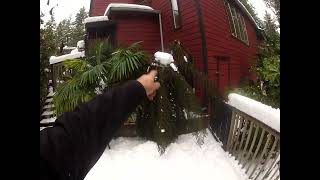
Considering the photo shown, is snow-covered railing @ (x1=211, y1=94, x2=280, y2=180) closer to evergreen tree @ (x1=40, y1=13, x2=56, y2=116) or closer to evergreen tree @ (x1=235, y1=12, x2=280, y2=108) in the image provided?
evergreen tree @ (x1=235, y1=12, x2=280, y2=108)

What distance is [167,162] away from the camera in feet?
2.89

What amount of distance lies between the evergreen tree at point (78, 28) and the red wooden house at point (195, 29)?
0.06ft

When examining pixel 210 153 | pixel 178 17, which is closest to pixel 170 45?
pixel 178 17

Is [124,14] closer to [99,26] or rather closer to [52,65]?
[99,26]

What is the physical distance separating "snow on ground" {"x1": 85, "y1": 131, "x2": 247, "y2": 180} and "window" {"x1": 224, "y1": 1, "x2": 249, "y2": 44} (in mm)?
277

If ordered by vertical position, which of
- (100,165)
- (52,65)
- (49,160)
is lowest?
(100,165)

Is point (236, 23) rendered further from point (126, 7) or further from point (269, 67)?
point (126, 7)

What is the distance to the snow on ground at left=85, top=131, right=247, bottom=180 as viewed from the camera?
78 centimetres

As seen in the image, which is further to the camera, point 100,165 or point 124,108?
point 100,165

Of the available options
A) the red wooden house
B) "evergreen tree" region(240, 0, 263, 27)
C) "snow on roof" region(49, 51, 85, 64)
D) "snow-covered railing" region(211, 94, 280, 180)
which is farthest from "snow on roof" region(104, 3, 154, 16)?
"snow-covered railing" region(211, 94, 280, 180)

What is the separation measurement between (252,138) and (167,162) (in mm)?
622

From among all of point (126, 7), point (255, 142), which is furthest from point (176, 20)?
point (255, 142)
